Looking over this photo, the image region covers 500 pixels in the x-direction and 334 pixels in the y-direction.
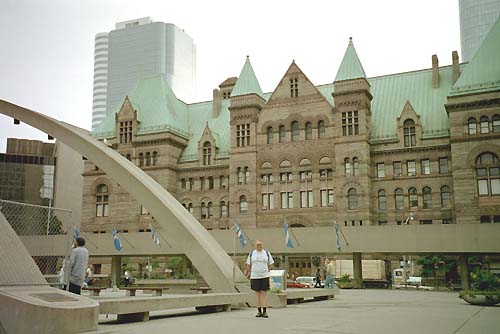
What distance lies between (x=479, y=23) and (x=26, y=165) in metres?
118

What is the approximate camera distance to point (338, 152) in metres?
54.3

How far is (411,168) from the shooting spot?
5322 centimetres

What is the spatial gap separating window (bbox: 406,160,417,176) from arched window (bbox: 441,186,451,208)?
2.89 metres

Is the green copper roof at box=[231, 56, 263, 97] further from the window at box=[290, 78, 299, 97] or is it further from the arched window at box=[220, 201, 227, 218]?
the arched window at box=[220, 201, 227, 218]

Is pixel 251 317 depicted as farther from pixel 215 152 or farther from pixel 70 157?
pixel 70 157

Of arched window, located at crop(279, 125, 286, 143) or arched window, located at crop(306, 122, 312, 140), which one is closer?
arched window, located at crop(306, 122, 312, 140)

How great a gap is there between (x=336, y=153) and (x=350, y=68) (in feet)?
26.8

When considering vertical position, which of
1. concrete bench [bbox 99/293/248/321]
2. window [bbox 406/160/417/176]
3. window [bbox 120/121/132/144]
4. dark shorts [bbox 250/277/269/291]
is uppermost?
window [bbox 120/121/132/144]

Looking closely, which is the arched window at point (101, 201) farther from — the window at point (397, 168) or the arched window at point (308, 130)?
the window at point (397, 168)

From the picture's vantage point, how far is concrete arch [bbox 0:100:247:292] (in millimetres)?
16844

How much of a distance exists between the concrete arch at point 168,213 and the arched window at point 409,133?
129 feet

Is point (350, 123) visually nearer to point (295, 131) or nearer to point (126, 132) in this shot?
point (295, 131)

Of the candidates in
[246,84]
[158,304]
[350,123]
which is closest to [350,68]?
[350,123]

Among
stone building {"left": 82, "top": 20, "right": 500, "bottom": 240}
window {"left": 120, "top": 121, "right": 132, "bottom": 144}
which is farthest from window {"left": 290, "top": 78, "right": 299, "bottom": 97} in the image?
window {"left": 120, "top": 121, "right": 132, "bottom": 144}
